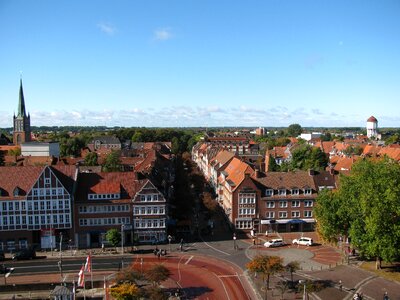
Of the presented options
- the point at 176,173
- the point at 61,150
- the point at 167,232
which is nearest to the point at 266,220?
the point at 167,232

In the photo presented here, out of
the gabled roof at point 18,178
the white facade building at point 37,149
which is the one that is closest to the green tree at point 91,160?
the white facade building at point 37,149

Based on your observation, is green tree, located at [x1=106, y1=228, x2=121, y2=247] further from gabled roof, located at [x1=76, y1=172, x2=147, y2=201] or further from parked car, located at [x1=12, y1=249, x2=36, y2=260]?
parked car, located at [x1=12, y1=249, x2=36, y2=260]

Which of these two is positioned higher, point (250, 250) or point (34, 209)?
point (34, 209)

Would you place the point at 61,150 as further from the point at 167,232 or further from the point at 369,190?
the point at 369,190

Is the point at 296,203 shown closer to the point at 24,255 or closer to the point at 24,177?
the point at 24,255

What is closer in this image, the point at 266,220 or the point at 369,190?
the point at 369,190

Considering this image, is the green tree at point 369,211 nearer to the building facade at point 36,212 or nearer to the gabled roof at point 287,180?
the gabled roof at point 287,180
